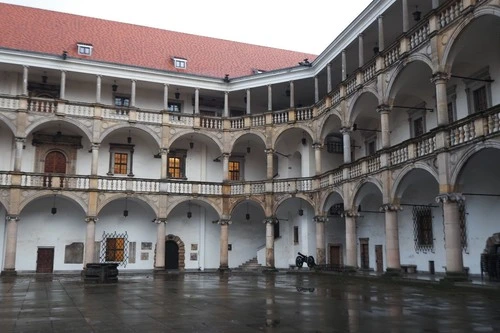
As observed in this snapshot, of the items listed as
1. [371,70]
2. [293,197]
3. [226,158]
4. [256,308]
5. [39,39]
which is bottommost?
[256,308]

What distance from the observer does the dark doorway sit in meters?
31.0

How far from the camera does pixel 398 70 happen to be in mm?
19984

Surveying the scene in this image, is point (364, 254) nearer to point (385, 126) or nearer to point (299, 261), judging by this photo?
point (299, 261)

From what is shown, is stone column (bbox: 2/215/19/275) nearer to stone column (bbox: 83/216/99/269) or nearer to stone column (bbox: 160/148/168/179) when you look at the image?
stone column (bbox: 83/216/99/269)

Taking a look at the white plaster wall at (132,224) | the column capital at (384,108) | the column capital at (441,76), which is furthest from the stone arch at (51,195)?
the column capital at (441,76)

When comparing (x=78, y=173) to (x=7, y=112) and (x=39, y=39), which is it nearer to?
(x=7, y=112)

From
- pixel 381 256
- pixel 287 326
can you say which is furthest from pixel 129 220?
pixel 287 326

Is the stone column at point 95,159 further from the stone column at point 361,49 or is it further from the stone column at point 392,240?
the stone column at point 392,240

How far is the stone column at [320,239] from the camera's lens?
27.1m

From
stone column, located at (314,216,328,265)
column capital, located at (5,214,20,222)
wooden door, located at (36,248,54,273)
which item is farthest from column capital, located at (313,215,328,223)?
column capital, located at (5,214,20,222)

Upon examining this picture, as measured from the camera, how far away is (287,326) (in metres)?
8.34

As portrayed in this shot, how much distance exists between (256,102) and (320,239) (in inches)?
423

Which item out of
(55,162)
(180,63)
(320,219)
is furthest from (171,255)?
(180,63)

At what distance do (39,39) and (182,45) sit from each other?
369 inches
